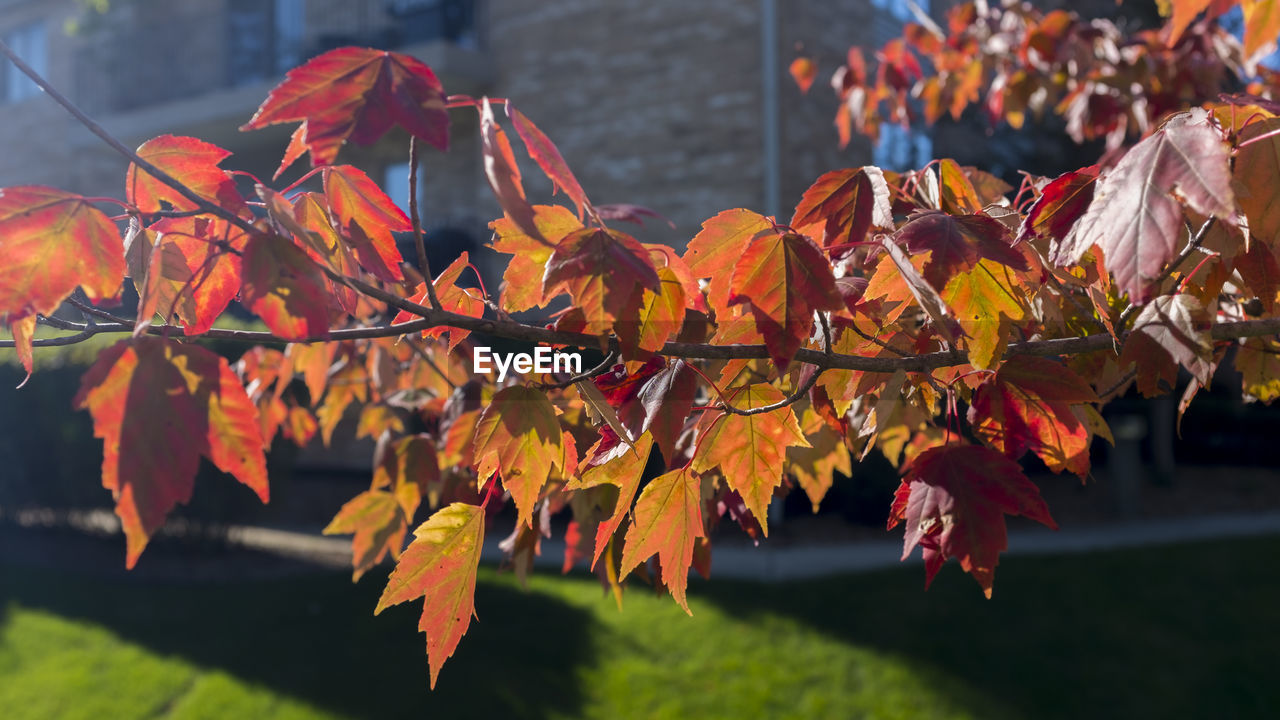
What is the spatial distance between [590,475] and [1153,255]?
0.64 metres

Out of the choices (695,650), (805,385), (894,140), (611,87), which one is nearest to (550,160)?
(805,385)

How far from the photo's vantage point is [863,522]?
744cm

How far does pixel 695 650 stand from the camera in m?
4.51

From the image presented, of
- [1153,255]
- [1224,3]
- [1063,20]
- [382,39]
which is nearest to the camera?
[1153,255]

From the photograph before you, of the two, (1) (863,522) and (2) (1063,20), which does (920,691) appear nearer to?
(2) (1063,20)

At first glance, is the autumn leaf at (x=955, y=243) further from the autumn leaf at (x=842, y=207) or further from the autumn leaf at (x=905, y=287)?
the autumn leaf at (x=842, y=207)

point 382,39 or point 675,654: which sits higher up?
point 382,39

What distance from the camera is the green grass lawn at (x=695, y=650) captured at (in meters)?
4.03

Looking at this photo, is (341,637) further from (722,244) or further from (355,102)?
(355,102)

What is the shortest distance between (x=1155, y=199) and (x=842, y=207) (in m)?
0.39

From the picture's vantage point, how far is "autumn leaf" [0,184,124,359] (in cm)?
80

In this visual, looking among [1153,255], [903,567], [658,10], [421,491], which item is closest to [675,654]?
[903,567]

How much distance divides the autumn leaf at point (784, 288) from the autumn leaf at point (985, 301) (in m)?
0.17

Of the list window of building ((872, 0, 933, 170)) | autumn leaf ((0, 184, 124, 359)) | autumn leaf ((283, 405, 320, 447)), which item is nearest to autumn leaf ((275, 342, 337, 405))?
autumn leaf ((283, 405, 320, 447))
